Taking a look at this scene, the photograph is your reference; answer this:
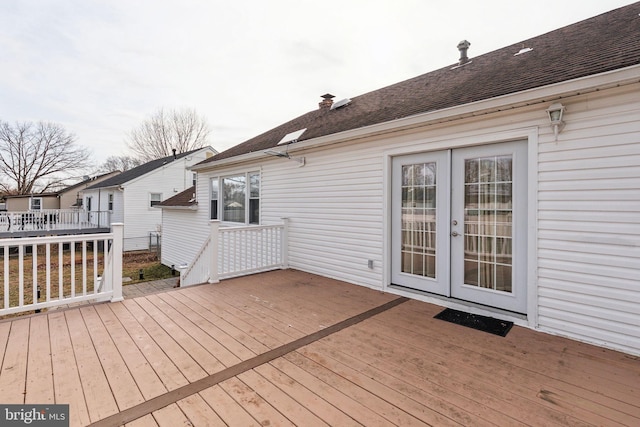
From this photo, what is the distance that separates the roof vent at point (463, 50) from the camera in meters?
5.96

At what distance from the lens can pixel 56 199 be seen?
84.5ft

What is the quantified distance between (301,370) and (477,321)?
2.21 m

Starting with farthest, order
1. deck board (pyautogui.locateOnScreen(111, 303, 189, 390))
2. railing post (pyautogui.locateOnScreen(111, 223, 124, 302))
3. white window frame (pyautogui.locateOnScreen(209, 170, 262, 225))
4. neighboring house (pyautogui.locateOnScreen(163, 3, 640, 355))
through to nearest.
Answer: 1. white window frame (pyautogui.locateOnScreen(209, 170, 262, 225))
2. railing post (pyautogui.locateOnScreen(111, 223, 124, 302))
3. neighboring house (pyautogui.locateOnScreen(163, 3, 640, 355))
4. deck board (pyautogui.locateOnScreen(111, 303, 189, 390))

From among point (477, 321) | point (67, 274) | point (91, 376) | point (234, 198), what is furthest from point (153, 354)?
point (67, 274)

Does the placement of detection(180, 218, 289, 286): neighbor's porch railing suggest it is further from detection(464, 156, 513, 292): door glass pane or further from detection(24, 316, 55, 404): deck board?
Result: detection(464, 156, 513, 292): door glass pane

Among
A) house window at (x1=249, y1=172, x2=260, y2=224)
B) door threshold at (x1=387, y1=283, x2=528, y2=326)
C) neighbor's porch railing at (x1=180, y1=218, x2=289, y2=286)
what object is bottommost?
door threshold at (x1=387, y1=283, x2=528, y2=326)

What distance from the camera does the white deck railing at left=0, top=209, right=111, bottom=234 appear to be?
559 inches

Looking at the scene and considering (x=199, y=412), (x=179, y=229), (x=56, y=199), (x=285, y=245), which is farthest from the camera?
→ (x=56, y=199)

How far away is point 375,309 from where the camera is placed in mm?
3670

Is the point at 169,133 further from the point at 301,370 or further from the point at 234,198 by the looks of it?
the point at 301,370

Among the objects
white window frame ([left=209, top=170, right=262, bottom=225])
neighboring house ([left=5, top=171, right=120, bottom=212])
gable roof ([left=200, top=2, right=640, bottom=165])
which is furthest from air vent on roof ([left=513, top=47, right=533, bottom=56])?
neighboring house ([left=5, top=171, right=120, bottom=212])

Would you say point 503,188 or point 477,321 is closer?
point 477,321

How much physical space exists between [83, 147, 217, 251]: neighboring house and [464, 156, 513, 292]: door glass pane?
1484 cm

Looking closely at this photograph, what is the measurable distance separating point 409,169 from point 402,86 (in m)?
3.09
